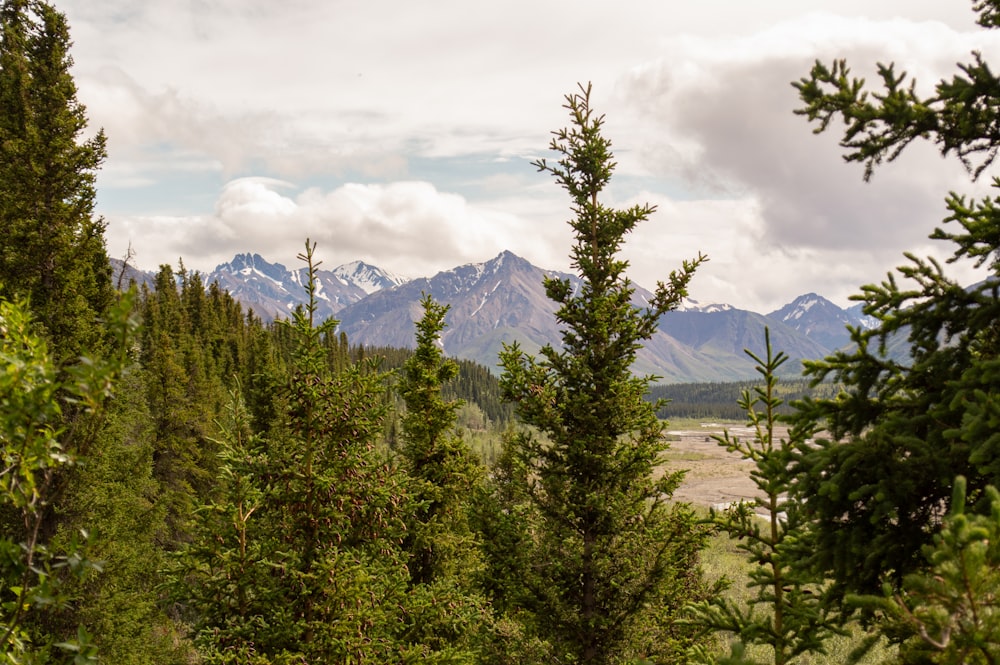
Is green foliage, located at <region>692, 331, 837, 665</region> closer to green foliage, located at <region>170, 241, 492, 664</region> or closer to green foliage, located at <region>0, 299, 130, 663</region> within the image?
green foliage, located at <region>170, 241, 492, 664</region>

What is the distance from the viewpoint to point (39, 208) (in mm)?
12305

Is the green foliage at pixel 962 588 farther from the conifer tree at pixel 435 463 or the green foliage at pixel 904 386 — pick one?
the conifer tree at pixel 435 463

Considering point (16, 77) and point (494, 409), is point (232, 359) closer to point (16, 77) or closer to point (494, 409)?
point (16, 77)

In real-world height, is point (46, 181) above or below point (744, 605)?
above

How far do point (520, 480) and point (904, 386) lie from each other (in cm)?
703

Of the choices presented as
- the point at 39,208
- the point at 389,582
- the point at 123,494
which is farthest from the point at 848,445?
the point at 123,494

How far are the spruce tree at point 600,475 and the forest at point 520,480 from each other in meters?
0.05

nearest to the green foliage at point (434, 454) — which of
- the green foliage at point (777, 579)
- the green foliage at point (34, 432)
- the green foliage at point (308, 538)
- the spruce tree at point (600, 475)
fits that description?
the spruce tree at point (600, 475)

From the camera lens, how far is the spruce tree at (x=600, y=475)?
1030 centimetres

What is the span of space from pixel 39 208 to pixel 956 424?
1567cm

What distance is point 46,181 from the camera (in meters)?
12.4

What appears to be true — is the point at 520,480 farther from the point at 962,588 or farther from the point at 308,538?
the point at 962,588

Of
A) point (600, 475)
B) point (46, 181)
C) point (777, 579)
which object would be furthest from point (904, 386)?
point (46, 181)

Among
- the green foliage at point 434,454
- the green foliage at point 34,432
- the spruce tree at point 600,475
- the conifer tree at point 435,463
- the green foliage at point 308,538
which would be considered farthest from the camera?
the green foliage at point 434,454
